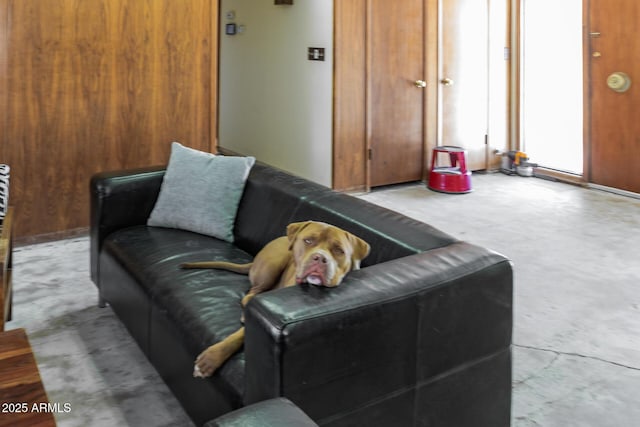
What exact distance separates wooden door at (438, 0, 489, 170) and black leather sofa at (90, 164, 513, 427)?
3.79 metres

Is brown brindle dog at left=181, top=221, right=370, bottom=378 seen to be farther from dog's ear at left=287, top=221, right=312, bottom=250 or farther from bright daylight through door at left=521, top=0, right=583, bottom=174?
bright daylight through door at left=521, top=0, right=583, bottom=174

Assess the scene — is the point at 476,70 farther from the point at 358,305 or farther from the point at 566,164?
the point at 358,305

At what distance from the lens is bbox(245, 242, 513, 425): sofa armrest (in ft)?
4.37

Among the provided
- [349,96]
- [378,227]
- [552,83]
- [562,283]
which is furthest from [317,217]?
[552,83]

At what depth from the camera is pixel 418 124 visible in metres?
5.71

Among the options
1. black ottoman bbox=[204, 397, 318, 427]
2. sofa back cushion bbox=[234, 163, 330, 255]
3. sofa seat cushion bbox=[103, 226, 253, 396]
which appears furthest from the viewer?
sofa back cushion bbox=[234, 163, 330, 255]

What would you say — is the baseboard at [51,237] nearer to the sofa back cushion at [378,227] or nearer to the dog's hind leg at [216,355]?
the sofa back cushion at [378,227]

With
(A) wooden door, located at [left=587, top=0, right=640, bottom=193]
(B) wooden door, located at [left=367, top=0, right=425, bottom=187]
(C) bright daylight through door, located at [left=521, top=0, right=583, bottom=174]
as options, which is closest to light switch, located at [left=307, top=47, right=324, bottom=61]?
(B) wooden door, located at [left=367, top=0, right=425, bottom=187]

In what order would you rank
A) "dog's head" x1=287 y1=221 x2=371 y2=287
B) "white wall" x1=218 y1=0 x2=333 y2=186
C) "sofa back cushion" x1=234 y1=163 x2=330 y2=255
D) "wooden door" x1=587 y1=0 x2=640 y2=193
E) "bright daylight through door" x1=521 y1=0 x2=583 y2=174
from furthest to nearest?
"bright daylight through door" x1=521 y1=0 x2=583 y2=174, "white wall" x1=218 y1=0 x2=333 y2=186, "wooden door" x1=587 y1=0 x2=640 y2=193, "sofa back cushion" x1=234 y1=163 x2=330 y2=255, "dog's head" x1=287 y1=221 x2=371 y2=287

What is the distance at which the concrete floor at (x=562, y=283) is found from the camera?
2.16 meters

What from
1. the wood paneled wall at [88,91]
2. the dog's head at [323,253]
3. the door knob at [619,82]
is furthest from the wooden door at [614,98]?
the dog's head at [323,253]

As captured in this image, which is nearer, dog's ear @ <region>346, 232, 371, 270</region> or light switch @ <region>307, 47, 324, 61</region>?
dog's ear @ <region>346, 232, 371, 270</region>

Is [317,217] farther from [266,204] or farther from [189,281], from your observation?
[189,281]

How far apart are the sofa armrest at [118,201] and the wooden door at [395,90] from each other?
2856 mm
